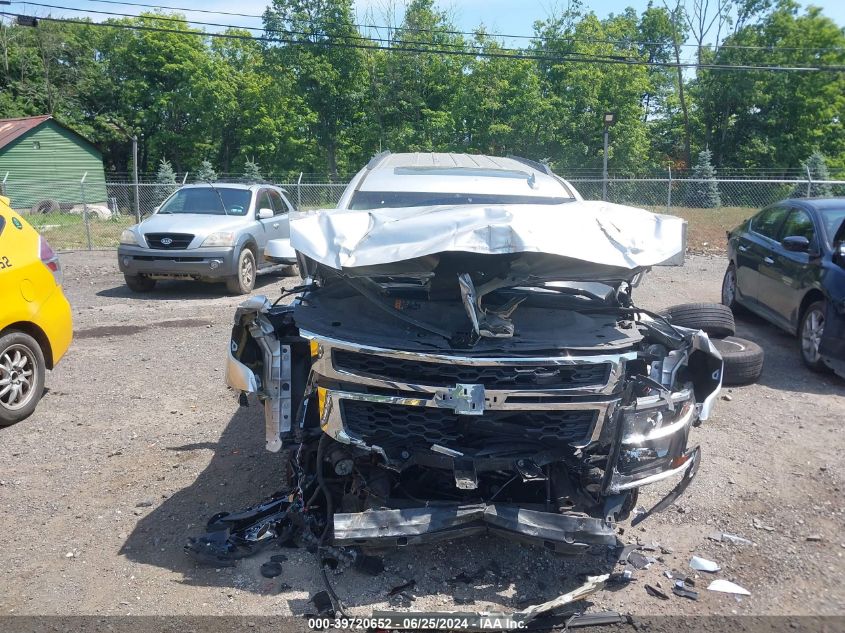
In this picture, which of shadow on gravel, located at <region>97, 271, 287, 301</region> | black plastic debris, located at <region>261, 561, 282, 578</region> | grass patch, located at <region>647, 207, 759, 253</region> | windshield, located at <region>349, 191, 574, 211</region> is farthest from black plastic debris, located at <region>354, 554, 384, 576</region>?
grass patch, located at <region>647, 207, 759, 253</region>

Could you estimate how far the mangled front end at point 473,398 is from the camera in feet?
11.6

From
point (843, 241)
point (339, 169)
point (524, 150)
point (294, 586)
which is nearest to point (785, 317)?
point (843, 241)

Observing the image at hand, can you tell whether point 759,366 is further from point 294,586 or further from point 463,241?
point 294,586

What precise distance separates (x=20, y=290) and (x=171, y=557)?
3096 millimetres

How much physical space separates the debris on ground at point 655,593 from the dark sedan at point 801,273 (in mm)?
4341

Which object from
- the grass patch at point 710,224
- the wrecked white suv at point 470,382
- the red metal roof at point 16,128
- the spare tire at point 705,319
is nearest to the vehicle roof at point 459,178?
the wrecked white suv at point 470,382

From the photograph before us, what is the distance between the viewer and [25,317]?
5.86 meters

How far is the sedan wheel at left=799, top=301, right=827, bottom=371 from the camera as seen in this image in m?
7.25

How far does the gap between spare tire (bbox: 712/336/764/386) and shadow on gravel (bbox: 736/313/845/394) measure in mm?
292

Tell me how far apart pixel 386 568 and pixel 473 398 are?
1083mm

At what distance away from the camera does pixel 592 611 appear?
137 inches

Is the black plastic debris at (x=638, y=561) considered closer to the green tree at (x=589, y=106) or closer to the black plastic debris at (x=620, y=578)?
the black plastic debris at (x=620, y=578)

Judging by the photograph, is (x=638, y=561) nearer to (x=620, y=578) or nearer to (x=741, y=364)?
(x=620, y=578)

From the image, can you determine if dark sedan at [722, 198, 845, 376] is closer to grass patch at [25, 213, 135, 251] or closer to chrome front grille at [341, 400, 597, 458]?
chrome front grille at [341, 400, 597, 458]
